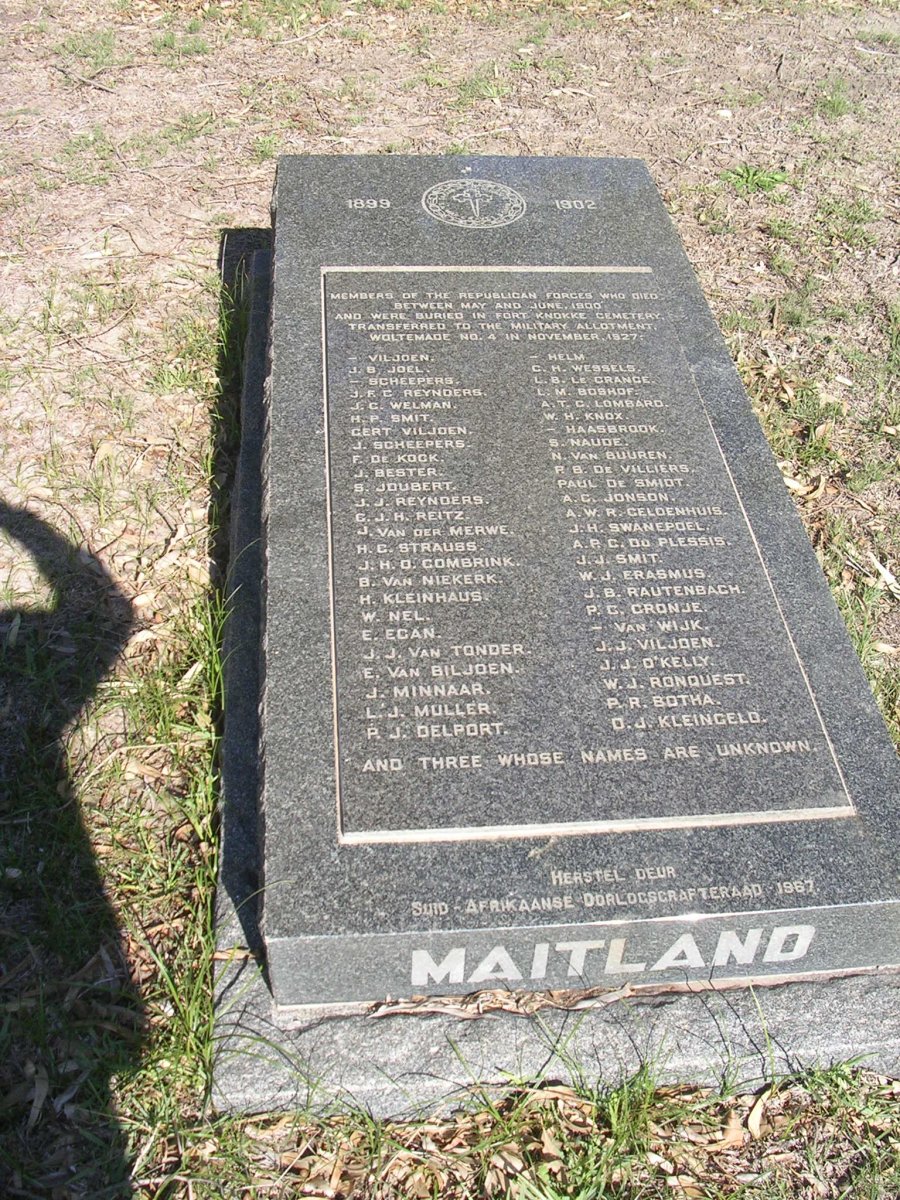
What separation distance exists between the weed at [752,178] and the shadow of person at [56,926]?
430 centimetres

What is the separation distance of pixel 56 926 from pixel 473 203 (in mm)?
3094

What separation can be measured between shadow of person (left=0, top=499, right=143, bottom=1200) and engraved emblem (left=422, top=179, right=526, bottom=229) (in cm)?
195

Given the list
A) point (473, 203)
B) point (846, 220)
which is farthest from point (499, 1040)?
point (846, 220)

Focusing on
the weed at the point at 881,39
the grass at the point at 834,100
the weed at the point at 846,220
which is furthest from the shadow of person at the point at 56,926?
the weed at the point at 881,39

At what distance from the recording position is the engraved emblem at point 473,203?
4289 mm

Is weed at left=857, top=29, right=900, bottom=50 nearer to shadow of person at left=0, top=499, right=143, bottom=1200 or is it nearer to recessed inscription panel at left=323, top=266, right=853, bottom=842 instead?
recessed inscription panel at left=323, top=266, right=853, bottom=842

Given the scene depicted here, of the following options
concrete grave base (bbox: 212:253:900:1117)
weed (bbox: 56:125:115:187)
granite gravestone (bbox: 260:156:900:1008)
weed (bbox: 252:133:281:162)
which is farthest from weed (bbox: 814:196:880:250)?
concrete grave base (bbox: 212:253:900:1117)

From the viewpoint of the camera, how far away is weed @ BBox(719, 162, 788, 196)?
20.1 feet

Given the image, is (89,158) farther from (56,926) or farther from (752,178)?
(56,926)

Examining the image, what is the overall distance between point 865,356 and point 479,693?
3.19m

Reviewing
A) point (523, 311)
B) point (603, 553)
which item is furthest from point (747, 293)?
point (603, 553)

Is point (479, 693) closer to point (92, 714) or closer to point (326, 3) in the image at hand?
point (92, 714)

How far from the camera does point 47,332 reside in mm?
4891

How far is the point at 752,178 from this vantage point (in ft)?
20.3
